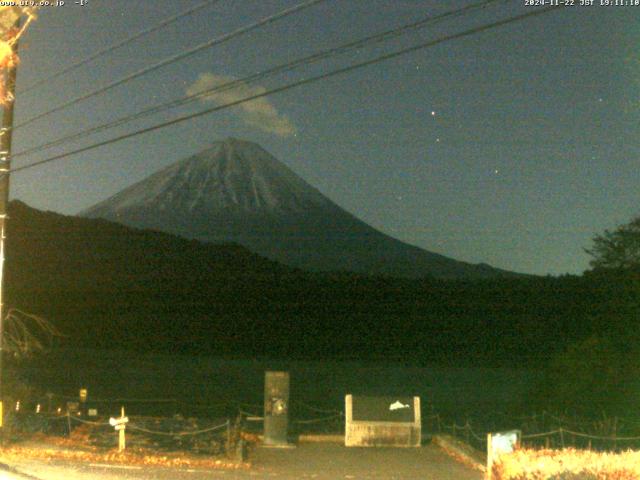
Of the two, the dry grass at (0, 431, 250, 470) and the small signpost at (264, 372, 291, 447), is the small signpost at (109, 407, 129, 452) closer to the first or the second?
the dry grass at (0, 431, 250, 470)

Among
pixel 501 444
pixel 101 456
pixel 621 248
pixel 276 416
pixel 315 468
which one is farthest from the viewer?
pixel 621 248

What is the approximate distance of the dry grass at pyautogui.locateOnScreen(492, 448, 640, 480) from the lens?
8.77 meters

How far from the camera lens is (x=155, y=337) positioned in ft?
247

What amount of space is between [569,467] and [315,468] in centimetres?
910

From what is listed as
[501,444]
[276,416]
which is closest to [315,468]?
[276,416]

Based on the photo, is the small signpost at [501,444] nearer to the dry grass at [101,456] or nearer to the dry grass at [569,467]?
the dry grass at [569,467]

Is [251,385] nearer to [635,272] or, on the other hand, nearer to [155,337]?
[155,337]

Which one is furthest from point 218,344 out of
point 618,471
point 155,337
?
point 618,471

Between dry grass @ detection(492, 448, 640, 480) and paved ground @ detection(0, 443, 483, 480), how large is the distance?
19.7 feet

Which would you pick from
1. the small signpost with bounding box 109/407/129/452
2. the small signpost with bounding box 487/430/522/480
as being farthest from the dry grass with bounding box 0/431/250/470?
the small signpost with bounding box 487/430/522/480

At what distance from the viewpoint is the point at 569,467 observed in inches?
356

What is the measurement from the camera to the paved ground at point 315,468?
1430 cm

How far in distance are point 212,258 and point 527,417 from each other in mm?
75246

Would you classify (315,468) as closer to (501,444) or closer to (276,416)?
(276,416)
